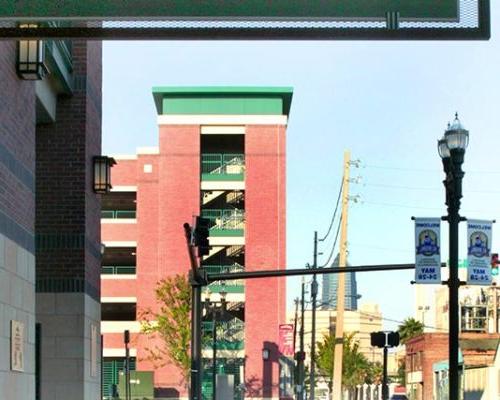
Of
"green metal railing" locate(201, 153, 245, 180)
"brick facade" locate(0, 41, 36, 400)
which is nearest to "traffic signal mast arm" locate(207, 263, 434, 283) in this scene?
"brick facade" locate(0, 41, 36, 400)

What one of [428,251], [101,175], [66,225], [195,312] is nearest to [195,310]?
[195,312]

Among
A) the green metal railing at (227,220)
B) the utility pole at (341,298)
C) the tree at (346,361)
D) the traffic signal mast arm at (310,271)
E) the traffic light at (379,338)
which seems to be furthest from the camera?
the tree at (346,361)

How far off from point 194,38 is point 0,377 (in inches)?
249

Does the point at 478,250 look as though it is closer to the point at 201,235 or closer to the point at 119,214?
the point at 201,235

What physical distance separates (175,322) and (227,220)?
33.2 feet

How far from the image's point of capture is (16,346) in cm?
1484

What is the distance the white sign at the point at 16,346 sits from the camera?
14570mm

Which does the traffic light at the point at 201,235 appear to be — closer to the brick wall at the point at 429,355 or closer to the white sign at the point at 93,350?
the white sign at the point at 93,350

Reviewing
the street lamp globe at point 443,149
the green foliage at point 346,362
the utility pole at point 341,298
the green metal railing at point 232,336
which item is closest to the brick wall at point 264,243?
the green metal railing at point 232,336

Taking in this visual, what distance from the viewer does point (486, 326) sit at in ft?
283

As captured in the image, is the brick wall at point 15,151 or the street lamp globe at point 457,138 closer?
the brick wall at point 15,151

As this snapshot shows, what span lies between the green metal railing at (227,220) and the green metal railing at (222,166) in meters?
2.45

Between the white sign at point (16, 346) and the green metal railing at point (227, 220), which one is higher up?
the green metal railing at point (227, 220)

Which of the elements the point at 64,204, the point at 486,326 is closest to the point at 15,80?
the point at 64,204
